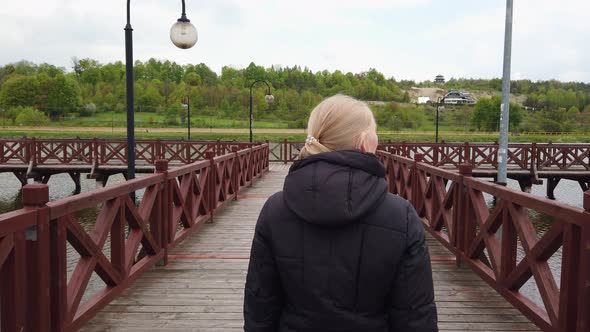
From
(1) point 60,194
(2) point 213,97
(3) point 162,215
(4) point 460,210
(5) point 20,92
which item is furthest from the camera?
(2) point 213,97

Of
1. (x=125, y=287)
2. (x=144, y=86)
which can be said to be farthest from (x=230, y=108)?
(x=125, y=287)

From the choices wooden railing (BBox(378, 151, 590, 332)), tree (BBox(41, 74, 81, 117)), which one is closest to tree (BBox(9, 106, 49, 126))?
tree (BBox(41, 74, 81, 117))

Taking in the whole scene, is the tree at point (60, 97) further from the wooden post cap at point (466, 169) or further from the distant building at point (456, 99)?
the wooden post cap at point (466, 169)

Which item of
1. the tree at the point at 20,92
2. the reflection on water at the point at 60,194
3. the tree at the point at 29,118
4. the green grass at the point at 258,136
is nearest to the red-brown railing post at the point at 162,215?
the reflection on water at the point at 60,194

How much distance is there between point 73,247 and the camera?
3889 mm

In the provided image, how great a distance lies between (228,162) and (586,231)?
7522 mm

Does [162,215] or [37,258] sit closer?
[37,258]

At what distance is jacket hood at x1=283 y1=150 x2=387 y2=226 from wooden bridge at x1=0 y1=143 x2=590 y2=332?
1666mm

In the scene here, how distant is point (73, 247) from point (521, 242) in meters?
3.36

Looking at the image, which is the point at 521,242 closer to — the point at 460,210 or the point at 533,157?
the point at 460,210

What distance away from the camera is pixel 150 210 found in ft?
16.1

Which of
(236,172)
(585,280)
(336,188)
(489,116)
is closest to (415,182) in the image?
(236,172)

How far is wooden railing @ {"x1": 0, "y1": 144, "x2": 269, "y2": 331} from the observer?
2561mm

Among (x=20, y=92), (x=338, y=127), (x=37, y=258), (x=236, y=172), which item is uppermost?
(x=20, y=92)
